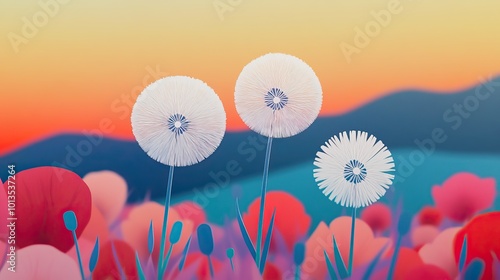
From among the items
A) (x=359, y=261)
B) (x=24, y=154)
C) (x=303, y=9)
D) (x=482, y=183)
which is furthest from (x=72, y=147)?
(x=482, y=183)

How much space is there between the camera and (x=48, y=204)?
1.82m

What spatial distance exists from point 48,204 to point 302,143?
3.53 feet

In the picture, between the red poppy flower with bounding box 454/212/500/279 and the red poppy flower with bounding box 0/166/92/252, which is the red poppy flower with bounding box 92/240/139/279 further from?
the red poppy flower with bounding box 454/212/500/279

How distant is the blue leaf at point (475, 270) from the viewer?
1862 mm

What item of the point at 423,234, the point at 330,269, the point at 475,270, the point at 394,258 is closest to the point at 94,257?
the point at 330,269

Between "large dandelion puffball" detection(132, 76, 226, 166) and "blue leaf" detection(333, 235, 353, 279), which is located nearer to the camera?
"large dandelion puffball" detection(132, 76, 226, 166)

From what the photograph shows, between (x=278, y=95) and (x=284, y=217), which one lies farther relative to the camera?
(x=284, y=217)

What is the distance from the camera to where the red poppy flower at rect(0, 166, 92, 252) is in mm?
1821

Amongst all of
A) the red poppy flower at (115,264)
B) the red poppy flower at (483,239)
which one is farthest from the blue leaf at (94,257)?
the red poppy flower at (483,239)

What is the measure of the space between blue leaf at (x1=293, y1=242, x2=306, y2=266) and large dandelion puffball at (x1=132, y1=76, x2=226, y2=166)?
0.54 metres
